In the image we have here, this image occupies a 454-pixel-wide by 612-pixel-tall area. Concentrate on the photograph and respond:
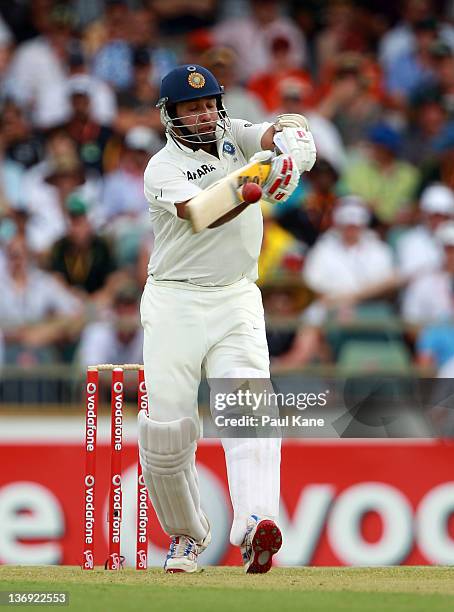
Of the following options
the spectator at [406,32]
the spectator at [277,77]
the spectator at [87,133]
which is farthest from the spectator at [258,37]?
the spectator at [87,133]

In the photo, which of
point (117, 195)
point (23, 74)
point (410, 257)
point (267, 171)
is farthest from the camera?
point (23, 74)

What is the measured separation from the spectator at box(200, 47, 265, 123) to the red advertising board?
410cm

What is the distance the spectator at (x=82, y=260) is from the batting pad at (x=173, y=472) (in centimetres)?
408

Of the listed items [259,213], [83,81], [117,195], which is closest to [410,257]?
[117,195]

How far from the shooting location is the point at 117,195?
1183cm

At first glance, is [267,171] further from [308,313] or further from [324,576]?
[308,313]

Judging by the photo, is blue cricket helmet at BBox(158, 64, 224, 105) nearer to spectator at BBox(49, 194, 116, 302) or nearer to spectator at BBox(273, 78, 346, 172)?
spectator at BBox(49, 194, 116, 302)

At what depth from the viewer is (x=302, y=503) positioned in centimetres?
876

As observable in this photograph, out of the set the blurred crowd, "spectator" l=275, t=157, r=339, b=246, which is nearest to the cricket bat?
the blurred crowd

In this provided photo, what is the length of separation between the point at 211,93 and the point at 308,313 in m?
3.83

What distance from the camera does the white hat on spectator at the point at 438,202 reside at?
1107 centimetres

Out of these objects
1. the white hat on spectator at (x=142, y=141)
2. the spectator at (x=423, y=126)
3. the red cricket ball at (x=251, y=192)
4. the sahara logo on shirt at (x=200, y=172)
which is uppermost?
the spectator at (x=423, y=126)

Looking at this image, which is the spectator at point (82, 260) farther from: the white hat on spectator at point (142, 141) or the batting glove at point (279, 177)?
the batting glove at point (279, 177)

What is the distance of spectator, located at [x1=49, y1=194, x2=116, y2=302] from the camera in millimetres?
10586
